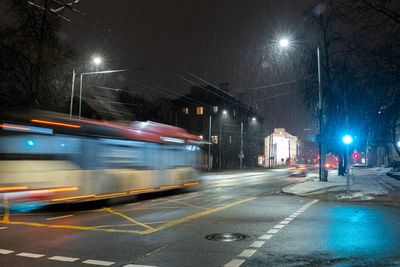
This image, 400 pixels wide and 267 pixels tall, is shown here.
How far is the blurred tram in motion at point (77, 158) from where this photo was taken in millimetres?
10969

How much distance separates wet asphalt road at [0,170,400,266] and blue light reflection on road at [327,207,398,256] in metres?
0.02

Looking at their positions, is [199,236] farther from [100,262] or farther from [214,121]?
A: [214,121]

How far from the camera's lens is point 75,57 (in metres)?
31.5

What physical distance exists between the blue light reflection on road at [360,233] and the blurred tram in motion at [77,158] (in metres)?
7.63

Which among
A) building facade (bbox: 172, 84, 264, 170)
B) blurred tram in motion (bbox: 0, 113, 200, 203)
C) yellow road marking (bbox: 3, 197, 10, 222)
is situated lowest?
yellow road marking (bbox: 3, 197, 10, 222)

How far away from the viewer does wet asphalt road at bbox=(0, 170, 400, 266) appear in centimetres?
656

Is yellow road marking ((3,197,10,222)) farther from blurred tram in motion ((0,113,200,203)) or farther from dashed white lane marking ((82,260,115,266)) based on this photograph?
dashed white lane marking ((82,260,115,266))

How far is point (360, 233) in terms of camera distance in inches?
345

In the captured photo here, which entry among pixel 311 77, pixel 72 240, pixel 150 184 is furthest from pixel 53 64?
pixel 72 240

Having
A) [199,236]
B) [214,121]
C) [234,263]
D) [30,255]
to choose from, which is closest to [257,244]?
[199,236]

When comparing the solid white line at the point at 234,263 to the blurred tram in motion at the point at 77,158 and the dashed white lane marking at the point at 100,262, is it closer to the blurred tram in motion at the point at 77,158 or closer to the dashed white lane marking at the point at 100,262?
the dashed white lane marking at the point at 100,262

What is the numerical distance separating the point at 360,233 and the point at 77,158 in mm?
8618

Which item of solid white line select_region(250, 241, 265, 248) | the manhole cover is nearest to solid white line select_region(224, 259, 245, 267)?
solid white line select_region(250, 241, 265, 248)

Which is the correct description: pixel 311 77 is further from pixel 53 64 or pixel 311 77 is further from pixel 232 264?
pixel 232 264
